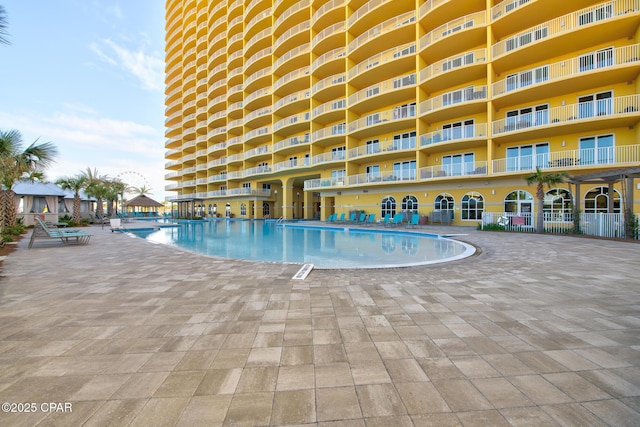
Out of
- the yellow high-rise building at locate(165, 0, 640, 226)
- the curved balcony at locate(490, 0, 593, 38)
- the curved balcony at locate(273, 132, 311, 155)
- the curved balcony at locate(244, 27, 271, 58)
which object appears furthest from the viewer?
the curved balcony at locate(244, 27, 271, 58)

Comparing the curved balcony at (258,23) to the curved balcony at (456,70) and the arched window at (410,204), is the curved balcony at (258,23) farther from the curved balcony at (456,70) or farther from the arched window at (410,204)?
the arched window at (410,204)

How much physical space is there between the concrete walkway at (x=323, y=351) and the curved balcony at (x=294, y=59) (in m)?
26.6

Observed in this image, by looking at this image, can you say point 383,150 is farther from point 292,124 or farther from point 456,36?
point 292,124

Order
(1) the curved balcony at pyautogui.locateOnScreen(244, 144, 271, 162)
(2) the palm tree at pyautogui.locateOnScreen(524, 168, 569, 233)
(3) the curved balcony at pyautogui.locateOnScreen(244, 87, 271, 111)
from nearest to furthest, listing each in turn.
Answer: (2) the palm tree at pyautogui.locateOnScreen(524, 168, 569, 233) < (3) the curved balcony at pyautogui.locateOnScreen(244, 87, 271, 111) < (1) the curved balcony at pyautogui.locateOnScreen(244, 144, 271, 162)

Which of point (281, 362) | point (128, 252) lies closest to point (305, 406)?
point (281, 362)

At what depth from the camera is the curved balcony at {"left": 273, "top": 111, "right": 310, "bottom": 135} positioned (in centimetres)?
2583

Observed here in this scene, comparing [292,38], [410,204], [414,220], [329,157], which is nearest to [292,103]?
[292,38]

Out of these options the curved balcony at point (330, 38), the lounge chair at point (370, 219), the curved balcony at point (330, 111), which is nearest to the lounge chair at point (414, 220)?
the lounge chair at point (370, 219)

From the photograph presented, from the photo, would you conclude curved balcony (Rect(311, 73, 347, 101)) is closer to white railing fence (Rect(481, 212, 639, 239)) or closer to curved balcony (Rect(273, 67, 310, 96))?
curved balcony (Rect(273, 67, 310, 96))

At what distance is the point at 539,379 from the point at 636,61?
62.2 ft

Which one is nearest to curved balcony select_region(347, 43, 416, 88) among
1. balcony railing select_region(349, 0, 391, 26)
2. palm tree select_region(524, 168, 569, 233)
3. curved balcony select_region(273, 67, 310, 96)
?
balcony railing select_region(349, 0, 391, 26)

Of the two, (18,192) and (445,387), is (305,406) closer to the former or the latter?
(445,387)

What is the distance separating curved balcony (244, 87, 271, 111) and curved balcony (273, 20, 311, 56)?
13.9 feet

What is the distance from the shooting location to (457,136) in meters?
17.1
